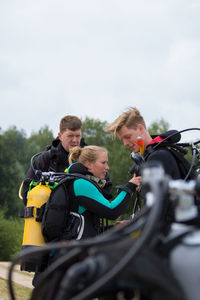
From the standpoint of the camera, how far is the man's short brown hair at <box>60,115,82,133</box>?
4.95m

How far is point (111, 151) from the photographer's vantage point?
41.7 m

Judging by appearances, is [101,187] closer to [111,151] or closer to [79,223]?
[79,223]

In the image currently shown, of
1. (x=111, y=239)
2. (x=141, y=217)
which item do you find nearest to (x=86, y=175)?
(x=141, y=217)

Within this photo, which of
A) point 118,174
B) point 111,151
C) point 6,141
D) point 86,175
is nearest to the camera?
point 86,175

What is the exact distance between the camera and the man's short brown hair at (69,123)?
4.95m

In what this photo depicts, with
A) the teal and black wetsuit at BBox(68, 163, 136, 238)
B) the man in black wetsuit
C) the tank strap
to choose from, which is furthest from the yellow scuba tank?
the man in black wetsuit

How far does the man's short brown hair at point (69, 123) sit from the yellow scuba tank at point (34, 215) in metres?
1.04

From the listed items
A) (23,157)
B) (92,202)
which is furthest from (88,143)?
(92,202)

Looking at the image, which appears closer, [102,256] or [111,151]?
[102,256]

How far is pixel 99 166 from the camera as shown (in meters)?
4.32

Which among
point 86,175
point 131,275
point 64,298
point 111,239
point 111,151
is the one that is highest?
point 111,151

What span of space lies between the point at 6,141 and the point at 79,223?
50.5m

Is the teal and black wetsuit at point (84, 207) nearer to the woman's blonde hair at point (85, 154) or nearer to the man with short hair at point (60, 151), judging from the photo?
the woman's blonde hair at point (85, 154)

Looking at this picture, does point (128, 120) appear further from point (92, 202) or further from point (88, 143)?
point (88, 143)
